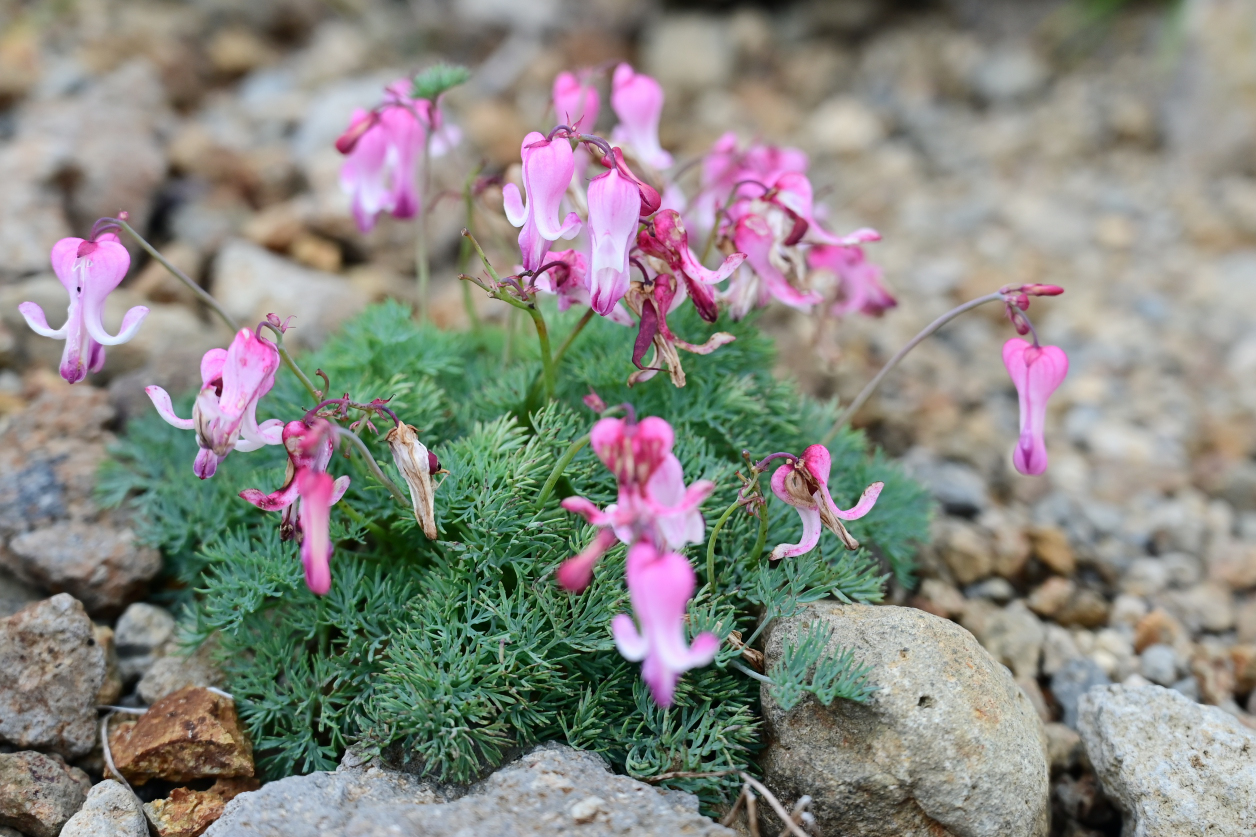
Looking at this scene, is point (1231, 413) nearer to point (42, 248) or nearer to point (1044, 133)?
point (1044, 133)

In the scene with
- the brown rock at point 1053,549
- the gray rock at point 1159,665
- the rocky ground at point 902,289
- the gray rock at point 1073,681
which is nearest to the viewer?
the rocky ground at point 902,289

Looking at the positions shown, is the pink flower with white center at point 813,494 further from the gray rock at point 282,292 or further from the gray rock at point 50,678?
the gray rock at point 282,292

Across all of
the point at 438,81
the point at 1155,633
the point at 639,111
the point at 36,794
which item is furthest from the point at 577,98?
the point at 1155,633

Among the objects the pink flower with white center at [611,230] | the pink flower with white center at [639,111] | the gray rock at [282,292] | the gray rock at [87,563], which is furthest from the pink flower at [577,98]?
the gray rock at [87,563]

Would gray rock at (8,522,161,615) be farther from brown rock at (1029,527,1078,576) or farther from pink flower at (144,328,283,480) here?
brown rock at (1029,527,1078,576)

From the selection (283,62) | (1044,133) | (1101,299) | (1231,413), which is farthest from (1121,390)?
(283,62)

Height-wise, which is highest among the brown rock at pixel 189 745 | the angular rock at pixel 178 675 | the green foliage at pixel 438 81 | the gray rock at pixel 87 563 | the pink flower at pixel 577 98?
the green foliage at pixel 438 81
